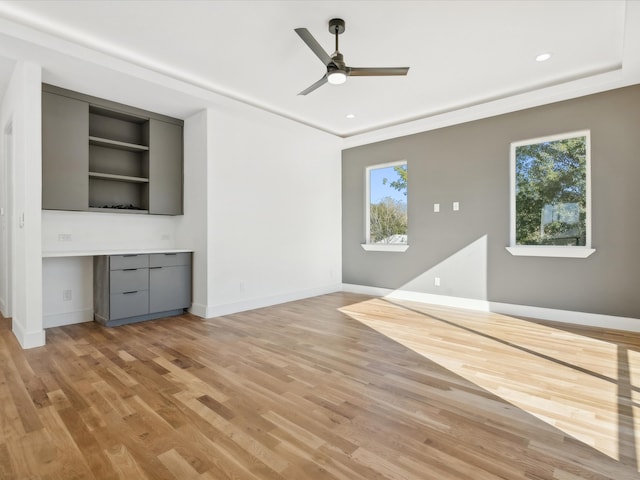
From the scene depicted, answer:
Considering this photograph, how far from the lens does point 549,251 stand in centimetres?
416

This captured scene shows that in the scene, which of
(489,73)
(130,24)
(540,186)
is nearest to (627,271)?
(540,186)

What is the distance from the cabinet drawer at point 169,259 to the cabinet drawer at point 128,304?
0.37m

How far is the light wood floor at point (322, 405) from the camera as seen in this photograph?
5.15 feet

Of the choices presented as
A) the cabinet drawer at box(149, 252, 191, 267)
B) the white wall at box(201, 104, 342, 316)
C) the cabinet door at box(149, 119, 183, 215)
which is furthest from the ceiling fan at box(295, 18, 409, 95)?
the cabinet drawer at box(149, 252, 191, 267)

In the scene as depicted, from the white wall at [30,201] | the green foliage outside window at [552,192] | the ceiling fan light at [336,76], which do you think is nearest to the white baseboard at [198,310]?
the white wall at [30,201]

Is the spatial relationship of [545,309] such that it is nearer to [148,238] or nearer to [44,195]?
[148,238]

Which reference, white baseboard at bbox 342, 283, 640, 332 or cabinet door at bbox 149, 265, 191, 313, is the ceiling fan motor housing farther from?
white baseboard at bbox 342, 283, 640, 332

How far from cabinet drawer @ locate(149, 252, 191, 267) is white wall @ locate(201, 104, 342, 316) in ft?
1.28

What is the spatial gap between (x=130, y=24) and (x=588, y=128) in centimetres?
495

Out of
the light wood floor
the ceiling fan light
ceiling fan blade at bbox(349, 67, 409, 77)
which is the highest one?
ceiling fan blade at bbox(349, 67, 409, 77)

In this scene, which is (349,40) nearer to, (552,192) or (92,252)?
(552,192)

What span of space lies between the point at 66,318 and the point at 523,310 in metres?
5.67

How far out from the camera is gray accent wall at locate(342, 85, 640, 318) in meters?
3.76

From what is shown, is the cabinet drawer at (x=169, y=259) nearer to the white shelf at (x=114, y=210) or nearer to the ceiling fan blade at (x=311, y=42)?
A: the white shelf at (x=114, y=210)
